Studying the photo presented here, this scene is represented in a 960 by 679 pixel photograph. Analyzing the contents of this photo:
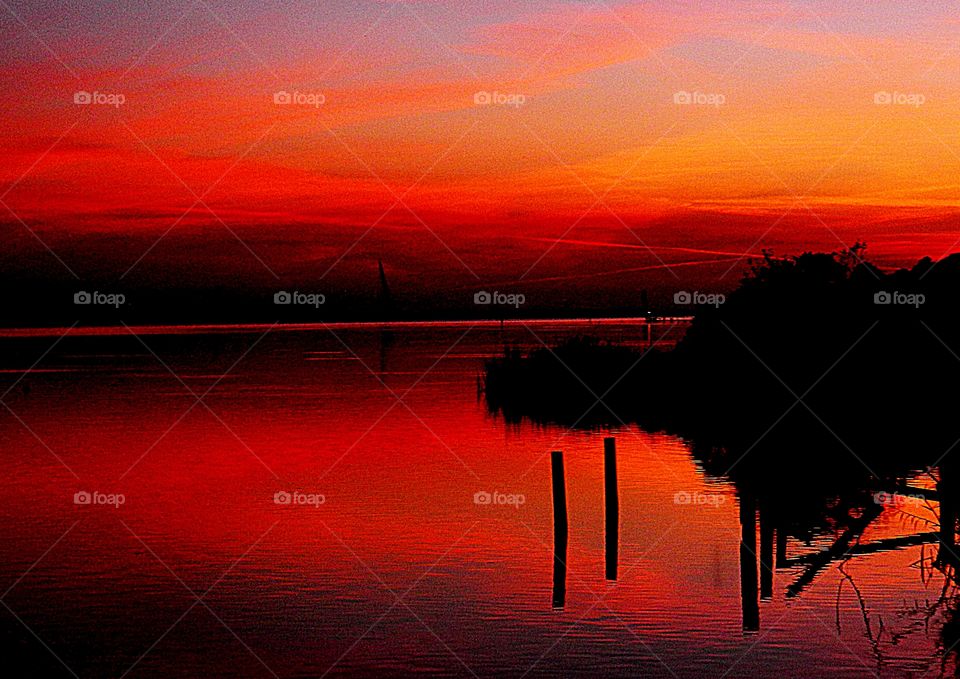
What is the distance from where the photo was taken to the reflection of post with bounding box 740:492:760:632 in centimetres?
2361

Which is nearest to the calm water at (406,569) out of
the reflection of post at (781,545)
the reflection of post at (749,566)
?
the reflection of post at (749,566)

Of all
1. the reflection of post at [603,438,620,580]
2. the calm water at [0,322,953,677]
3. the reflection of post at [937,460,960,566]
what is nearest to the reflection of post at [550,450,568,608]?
the calm water at [0,322,953,677]

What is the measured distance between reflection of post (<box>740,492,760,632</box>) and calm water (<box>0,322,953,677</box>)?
16cm

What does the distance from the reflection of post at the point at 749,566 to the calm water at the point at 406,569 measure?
0.16 meters

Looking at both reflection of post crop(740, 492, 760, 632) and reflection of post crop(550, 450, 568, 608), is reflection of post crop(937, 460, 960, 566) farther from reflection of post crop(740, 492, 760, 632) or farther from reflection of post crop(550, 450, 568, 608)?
reflection of post crop(550, 450, 568, 608)

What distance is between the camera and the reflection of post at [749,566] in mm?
23609

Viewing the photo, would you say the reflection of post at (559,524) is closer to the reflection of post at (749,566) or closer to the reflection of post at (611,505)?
the reflection of post at (611,505)

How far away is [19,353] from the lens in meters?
159

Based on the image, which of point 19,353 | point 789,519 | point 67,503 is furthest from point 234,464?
point 19,353

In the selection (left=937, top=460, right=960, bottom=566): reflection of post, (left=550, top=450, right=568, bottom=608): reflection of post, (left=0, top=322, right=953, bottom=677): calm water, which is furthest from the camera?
(left=550, top=450, right=568, bottom=608): reflection of post

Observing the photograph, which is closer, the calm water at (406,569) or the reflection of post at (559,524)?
the calm water at (406,569)

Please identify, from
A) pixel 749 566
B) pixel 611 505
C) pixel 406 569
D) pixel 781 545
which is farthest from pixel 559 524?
pixel 749 566

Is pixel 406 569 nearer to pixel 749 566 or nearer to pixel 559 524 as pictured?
pixel 559 524

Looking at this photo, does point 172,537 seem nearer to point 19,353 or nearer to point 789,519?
point 789,519
